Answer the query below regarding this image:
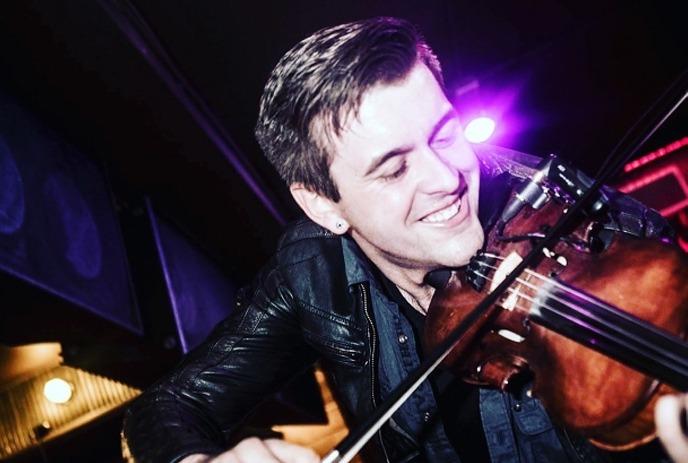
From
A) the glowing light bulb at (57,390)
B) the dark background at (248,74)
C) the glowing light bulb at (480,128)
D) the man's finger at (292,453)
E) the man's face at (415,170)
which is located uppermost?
the dark background at (248,74)

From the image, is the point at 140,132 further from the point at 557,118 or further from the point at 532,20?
the point at 557,118

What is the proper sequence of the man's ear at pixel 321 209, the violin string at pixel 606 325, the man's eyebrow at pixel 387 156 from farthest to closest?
1. the man's ear at pixel 321 209
2. the man's eyebrow at pixel 387 156
3. the violin string at pixel 606 325

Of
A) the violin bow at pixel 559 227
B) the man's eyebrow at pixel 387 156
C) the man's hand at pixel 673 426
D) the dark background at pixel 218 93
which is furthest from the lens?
the dark background at pixel 218 93

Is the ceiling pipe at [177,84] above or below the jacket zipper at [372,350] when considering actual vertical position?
above

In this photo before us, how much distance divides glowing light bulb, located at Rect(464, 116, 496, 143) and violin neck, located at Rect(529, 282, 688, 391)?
9.43ft

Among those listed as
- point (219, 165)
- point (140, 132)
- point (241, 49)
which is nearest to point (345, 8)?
point (241, 49)

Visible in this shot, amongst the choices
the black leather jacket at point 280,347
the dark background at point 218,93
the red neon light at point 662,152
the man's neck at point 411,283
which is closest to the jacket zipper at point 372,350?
the black leather jacket at point 280,347

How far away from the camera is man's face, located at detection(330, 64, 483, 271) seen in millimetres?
1448

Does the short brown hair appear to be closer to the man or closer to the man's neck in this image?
the man

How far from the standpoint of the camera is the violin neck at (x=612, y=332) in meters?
0.96

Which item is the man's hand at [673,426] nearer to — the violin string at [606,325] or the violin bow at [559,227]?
the violin string at [606,325]

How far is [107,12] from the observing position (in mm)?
1891

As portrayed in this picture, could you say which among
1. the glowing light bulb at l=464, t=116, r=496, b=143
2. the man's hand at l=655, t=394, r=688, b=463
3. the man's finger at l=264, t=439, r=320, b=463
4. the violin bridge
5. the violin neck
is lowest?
the man's hand at l=655, t=394, r=688, b=463

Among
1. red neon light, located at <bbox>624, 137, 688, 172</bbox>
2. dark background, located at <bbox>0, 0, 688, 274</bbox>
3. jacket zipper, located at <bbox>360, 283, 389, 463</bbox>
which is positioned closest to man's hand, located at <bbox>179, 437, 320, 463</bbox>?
jacket zipper, located at <bbox>360, 283, 389, 463</bbox>
